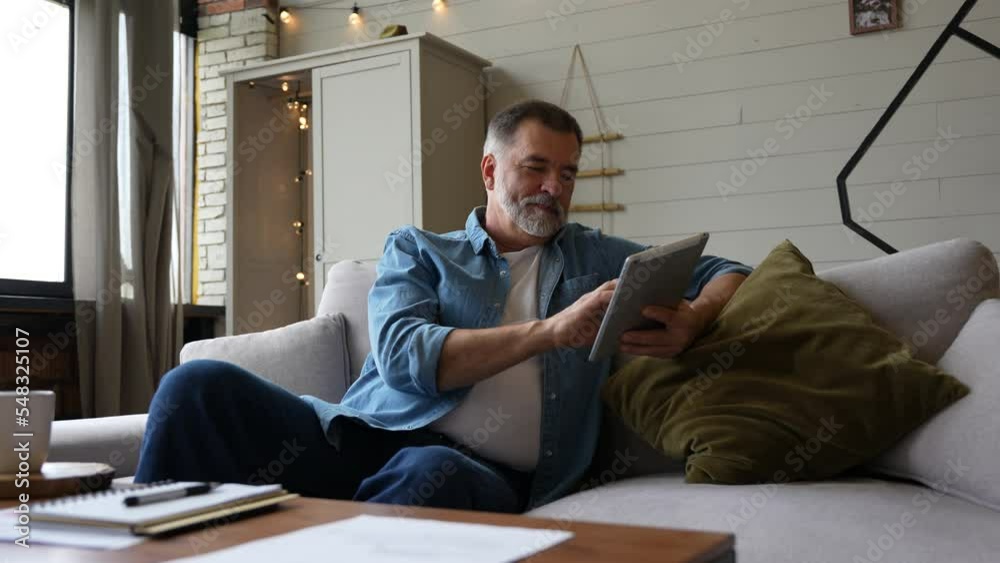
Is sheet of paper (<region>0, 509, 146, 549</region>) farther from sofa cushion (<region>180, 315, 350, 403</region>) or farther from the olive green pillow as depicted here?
sofa cushion (<region>180, 315, 350, 403</region>)

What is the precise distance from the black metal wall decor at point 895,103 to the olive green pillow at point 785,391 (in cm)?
233

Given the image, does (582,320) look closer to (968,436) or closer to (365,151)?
(968,436)

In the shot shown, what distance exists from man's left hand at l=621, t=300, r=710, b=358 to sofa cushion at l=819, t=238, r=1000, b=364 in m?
0.34

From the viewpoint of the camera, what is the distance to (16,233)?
4.13m

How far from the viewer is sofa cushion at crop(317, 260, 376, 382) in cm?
229

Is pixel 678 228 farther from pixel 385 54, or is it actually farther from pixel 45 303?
pixel 45 303

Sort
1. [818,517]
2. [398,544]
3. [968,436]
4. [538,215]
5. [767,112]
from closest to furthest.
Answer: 1. [398,544]
2. [818,517]
3. [968,436]
4. [538,215]
5. [767,112]

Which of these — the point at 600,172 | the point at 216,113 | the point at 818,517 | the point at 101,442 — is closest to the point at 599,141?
the point at 600,172

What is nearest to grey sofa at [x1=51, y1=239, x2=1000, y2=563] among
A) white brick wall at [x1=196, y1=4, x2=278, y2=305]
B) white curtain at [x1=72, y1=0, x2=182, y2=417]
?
white curtain at [x1=72, y1=0, x2=182, y2=417]

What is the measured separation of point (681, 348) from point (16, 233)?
3459 millimetres

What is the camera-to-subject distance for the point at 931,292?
5.67 feet

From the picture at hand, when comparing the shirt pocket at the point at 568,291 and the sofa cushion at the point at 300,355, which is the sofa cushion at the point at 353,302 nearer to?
the sofa cushion at the point at 300,355

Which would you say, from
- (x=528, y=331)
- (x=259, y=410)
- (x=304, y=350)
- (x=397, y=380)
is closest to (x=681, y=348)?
(x=528, y=331)

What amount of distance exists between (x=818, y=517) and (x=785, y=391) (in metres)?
0.36
